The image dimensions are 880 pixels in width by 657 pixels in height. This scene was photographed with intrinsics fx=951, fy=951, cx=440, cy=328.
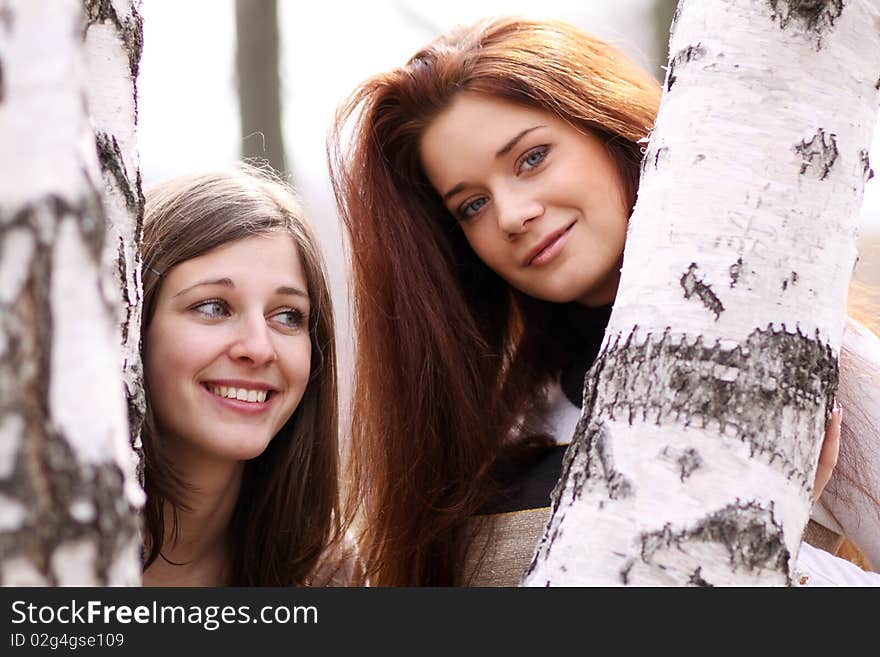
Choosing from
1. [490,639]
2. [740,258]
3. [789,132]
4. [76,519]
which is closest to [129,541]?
[76,519]

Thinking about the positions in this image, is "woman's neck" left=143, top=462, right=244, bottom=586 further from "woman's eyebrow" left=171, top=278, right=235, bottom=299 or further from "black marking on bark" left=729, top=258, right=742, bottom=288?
"black marking on bark" left=729, top=258, right=742, bottom=288

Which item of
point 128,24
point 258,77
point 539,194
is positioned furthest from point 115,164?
point 258,77

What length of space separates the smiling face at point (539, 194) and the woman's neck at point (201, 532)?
83 cm

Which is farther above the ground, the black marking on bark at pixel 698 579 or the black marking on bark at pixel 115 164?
the black marking on bark at pixel 115 164

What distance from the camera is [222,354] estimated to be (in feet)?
6.58

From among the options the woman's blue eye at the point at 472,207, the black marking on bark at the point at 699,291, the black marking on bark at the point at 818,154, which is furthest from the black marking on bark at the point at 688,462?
the woman's blue eye at the point at 472,207

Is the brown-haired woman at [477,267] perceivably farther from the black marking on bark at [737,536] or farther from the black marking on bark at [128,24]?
the black marking on bark at [737,536]

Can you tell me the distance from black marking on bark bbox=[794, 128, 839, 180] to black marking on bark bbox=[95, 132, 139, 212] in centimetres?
73

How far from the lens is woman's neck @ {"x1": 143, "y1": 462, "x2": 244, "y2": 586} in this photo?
2131 mm

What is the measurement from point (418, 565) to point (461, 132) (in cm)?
105

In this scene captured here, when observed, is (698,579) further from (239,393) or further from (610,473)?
(239,393)

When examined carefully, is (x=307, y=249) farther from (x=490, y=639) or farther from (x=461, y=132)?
(x=490, y=639)

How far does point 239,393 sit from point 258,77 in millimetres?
2301

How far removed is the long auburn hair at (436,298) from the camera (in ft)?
7.58
